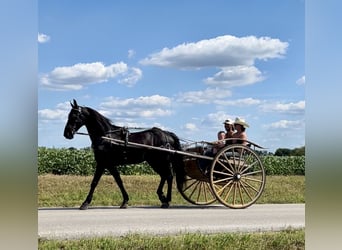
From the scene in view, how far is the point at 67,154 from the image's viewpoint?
12.6m

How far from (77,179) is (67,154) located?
238cm

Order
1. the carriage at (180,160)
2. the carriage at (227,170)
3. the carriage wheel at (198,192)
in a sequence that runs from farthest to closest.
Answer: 1. the carriage wheel at (198,192)
2. the carriage at (227,170)
3. the carriage at (180,160)

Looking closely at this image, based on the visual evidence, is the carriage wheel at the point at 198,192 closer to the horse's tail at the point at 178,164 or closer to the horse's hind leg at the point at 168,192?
the horse's tail at the point at 178,164

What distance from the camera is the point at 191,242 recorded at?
4.79 meters

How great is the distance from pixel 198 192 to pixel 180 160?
96 centimetres

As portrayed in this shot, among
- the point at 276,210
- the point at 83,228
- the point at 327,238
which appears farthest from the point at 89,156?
the point at 327,238

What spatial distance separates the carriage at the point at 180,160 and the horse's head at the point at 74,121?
0.94ft

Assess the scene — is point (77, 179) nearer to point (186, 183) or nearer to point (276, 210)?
point (186, 183)

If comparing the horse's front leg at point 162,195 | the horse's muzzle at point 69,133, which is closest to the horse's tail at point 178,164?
the horse's front leg at point 162,195

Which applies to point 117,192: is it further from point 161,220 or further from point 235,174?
point 161,220

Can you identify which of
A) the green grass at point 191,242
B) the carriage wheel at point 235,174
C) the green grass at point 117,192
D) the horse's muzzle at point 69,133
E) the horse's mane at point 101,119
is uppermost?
the horse's mane at point 101,119

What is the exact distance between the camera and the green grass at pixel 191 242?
4.64 meters

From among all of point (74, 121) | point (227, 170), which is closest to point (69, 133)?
point (74, 121)

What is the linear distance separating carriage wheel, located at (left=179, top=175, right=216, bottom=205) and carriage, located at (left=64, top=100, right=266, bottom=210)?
0.15ft
